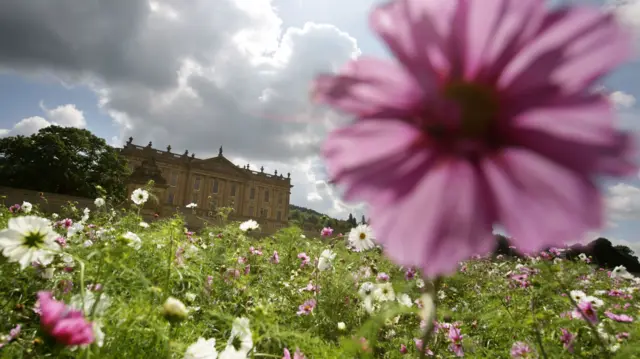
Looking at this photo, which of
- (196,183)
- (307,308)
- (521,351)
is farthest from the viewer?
(196,183)

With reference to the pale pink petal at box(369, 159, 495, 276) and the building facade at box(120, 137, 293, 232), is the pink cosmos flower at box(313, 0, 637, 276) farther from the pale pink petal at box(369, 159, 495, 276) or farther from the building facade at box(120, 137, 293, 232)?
the building facade at box(120, 137, 293, 232)

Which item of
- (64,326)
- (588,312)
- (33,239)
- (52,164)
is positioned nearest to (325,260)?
(588,312)

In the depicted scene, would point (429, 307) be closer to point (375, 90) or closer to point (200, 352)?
point (375, 90)

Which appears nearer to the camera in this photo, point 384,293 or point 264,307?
point 264,307

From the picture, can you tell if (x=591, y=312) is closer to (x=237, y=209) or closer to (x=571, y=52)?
(x=571, y=52)

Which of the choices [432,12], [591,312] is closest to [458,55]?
[432,12]

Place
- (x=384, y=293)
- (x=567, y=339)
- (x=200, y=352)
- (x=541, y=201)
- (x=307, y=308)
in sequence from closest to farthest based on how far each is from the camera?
(x=541, y=201) → (x=200, y=352) → (x=567, y=339) → (x=384, y=293) → (x=307, y=308)

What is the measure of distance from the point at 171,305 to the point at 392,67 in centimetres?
66

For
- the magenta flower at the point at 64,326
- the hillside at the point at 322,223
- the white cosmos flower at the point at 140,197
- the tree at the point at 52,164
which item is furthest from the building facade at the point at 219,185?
the magenta flower at the point at 64,326

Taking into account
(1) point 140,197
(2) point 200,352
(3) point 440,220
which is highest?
(1) point 140,197

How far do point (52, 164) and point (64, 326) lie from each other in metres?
23.9

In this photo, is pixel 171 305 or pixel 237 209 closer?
pixel 171 305

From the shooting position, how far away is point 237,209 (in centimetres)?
3888

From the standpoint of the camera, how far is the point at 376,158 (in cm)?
24
